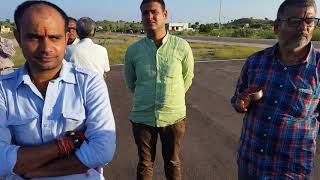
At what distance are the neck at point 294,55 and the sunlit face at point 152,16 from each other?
1.53 meters

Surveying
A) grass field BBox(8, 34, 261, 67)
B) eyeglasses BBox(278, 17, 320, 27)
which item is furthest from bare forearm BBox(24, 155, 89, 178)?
grass field BBox(8, 34, 261, 67)

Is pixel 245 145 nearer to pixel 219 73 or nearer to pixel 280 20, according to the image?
pixel 280 20

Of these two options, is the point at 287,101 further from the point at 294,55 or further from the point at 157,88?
the point at 157,88

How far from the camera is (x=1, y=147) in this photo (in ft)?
6.66

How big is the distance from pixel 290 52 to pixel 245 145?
2.51 ft

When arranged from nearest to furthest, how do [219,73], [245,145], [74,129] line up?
[74,129] < [245,145] < [219,73]

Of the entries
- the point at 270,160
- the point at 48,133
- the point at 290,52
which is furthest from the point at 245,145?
the point at 48,133

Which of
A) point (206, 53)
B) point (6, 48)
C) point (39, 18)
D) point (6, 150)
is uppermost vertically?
point (39, 18)

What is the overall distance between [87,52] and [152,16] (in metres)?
1.06

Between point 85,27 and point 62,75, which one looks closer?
point 62,75

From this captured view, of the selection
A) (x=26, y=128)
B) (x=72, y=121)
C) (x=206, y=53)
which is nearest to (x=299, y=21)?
(x=72, y=121)

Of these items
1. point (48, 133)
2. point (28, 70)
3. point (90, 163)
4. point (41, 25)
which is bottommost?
point (90, 163)

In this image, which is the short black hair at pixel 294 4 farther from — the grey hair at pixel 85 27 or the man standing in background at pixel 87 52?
the grey hair at pixel 85 27

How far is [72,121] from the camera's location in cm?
214
